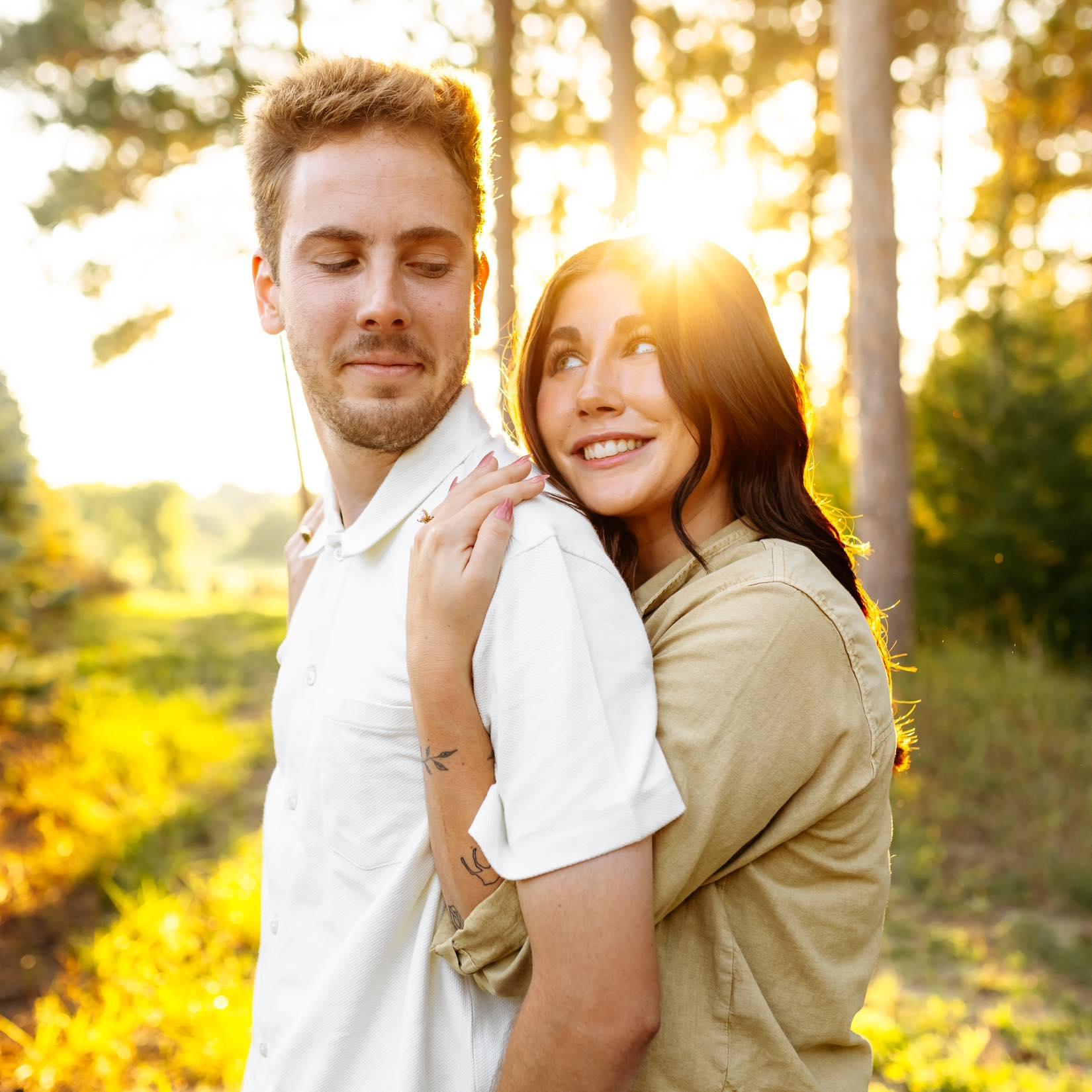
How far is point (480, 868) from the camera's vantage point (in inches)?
56.9

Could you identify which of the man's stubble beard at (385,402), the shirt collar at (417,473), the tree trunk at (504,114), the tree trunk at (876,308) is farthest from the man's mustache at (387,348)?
the tree trunk at (504,114)

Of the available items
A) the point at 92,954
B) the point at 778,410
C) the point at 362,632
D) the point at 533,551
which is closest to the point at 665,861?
the point at 533,551

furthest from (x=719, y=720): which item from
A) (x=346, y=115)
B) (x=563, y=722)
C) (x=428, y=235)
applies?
(x=346, y=115)

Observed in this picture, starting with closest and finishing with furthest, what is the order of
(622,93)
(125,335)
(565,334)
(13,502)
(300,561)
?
(565,334)
(300,561)
(13,502)
(622,93)
(125,335)

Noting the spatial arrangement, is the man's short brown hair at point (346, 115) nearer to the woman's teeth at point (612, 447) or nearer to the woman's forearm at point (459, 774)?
the woman's teeth at point (612, 447)

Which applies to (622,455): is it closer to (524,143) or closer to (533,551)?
(533,551)

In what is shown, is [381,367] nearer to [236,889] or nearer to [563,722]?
[563,722]

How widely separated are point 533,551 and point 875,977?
367 cm

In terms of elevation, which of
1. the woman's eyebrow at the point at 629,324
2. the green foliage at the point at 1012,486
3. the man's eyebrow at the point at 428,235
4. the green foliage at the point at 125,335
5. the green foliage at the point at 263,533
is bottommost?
the green foliage at the point at 263,533

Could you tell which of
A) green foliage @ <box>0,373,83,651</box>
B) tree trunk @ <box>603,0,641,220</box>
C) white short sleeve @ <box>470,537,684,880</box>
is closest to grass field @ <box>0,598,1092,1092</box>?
green foliage @ <box>0,373,83,651</box>

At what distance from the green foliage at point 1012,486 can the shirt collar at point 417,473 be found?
24.8 feet

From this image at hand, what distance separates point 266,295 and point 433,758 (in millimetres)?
1059

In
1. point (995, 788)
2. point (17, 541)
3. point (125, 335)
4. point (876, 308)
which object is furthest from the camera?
point (125, 335)

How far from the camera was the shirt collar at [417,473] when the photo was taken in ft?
5.81
